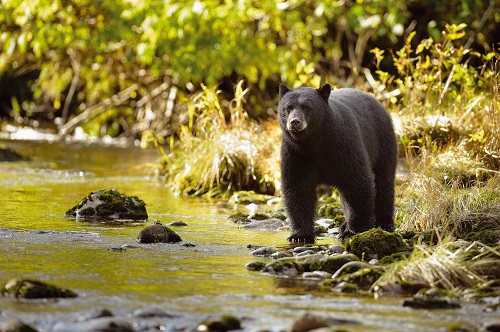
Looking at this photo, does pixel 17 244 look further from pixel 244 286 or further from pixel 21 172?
pixel 21 172

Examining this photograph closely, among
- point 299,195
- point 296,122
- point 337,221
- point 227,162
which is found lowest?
point 337,221

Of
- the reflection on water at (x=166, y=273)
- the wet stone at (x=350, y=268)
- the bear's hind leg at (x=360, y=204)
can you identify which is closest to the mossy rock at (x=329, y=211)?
the reflection on water at (x=166, y=273)

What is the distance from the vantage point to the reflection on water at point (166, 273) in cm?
459

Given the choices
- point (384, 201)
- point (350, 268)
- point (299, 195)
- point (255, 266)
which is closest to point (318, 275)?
point (350, 268)

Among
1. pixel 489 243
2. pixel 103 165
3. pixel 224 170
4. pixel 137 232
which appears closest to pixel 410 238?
pixel 489 243

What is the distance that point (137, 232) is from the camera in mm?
7562

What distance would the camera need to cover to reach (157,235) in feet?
22.8

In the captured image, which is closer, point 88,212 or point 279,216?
point 88,212

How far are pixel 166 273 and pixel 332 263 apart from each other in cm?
109

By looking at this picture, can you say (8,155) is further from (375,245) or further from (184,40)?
(375,245)

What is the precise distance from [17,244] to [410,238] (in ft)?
10.3

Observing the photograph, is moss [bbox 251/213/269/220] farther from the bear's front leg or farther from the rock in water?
the bear's front leg

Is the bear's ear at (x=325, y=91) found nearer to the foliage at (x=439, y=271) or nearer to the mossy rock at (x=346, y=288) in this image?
the foliage at (x=439, y=271)

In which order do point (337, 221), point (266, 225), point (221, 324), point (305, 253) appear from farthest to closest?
point (337, 221), point (266, 225), point (305, 253), point (221, 324)
